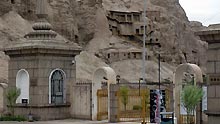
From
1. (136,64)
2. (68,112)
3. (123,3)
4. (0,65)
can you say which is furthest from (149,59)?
(68,112)

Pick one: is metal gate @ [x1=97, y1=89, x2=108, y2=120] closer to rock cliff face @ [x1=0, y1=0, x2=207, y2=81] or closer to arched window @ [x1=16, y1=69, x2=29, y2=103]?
arched window @ [x1=16, y1=69, x2=29, y2=103]

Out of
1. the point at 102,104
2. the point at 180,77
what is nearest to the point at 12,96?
the point at 102,104

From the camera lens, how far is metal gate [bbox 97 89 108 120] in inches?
968

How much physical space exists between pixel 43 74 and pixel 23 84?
1.29 m

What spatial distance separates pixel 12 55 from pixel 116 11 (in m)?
60.5

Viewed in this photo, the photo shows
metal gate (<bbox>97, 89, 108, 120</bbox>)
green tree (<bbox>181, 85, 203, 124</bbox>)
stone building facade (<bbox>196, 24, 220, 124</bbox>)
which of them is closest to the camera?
stone building facade (<bbox>196, 24, 220, 124</bbox>)

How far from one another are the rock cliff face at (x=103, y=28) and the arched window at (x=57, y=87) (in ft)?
104

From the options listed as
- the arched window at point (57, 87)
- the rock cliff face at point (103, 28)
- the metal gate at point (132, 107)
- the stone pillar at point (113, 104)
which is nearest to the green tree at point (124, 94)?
the metal gate at point (132, 107)

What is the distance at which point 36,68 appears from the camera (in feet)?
83.6

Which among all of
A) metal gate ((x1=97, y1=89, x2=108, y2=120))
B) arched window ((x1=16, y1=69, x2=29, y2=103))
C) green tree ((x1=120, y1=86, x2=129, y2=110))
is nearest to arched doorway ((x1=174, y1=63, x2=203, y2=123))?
green tree ((x1=120, y1=86, x2=129, y2=110))

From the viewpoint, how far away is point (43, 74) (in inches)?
1002

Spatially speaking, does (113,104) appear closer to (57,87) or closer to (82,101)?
(82,101)

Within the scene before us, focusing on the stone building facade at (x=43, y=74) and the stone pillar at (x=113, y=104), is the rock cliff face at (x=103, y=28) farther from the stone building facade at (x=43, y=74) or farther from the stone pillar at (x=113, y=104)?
the stone pillar at (x=113, y=104)

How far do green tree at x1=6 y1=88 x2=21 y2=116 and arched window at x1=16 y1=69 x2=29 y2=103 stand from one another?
0.21 meters
